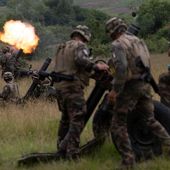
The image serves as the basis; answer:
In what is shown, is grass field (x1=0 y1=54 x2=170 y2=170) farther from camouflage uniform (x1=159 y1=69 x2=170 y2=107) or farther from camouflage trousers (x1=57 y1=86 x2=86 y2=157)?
camouflage uniform (x1=159 y1=69 x2=170 y2=107)

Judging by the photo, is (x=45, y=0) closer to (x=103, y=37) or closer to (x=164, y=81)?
(x=103, y=37)

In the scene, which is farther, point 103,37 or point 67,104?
point 103,37

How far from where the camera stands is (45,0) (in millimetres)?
88625

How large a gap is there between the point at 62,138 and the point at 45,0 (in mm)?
79751

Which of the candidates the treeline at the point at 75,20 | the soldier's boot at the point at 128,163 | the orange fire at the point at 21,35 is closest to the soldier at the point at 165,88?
the soldier's boot at the point at 128,163

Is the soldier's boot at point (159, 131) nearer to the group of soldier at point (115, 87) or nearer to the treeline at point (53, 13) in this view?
the group of soldier at point (115, 87)

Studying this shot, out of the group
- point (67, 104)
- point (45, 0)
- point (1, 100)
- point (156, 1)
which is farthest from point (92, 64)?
point (45, 0)

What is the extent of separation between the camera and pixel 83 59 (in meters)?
9.30

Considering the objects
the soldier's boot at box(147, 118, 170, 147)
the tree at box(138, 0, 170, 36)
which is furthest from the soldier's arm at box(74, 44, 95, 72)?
the tree at box(138, 0, 170, 36)

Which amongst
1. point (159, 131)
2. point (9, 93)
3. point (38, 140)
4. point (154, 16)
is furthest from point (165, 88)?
point (154, 16)

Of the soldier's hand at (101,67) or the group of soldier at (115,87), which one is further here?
the soldier's hand at (101,67)

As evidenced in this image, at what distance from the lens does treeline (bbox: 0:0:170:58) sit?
4532cm

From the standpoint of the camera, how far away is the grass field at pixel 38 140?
923 centimetres

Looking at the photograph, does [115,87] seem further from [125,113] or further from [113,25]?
[113,25]
